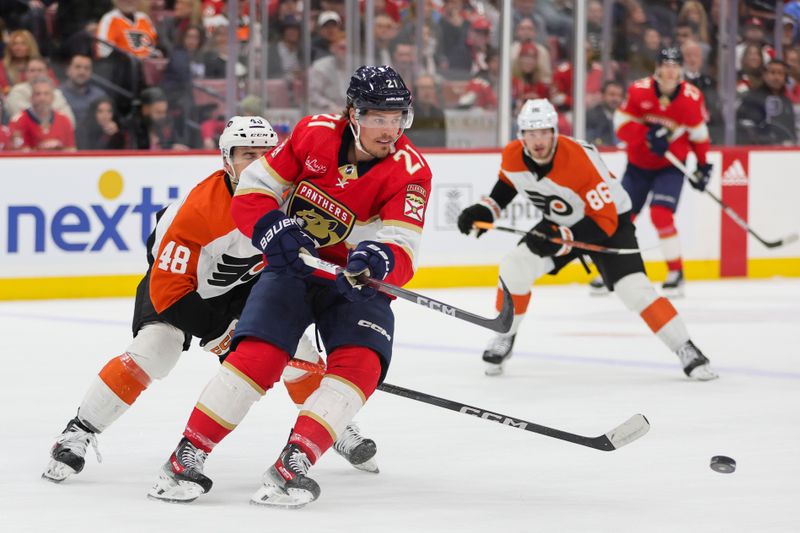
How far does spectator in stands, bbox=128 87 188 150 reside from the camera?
7.71m

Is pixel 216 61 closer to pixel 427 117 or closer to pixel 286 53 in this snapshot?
pixel 286 53

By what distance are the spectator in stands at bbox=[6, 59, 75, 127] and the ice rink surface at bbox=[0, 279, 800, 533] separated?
1192 millimetres

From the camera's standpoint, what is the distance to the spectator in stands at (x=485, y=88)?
8.55 m

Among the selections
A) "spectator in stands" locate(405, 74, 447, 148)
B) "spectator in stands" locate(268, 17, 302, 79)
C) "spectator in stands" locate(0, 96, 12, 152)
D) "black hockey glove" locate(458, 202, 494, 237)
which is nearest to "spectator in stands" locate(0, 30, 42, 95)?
"spectator in stands" locate(0, 96, 12, 152)

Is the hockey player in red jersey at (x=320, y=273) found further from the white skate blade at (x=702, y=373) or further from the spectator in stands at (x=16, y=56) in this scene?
the spectator in stands at (x=16, y=56)

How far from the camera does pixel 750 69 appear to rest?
30.5 ft

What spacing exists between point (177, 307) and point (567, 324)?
11.7 feet

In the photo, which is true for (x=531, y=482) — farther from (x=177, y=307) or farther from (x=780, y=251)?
(x=780, y=251)

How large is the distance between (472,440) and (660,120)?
4.09 m

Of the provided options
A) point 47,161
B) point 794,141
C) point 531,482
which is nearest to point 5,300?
point 47,161

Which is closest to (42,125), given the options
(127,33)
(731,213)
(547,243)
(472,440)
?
(127,33)

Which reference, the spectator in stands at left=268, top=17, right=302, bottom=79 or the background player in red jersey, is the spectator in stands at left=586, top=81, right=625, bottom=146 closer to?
the background player in red jersey

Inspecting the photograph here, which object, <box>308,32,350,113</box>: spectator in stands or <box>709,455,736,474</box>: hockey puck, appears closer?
<box>709,455,736,474</box>: hockey puck

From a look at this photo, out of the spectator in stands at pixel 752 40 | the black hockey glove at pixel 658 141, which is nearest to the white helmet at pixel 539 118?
the black hockey glove at pixel 658 141
